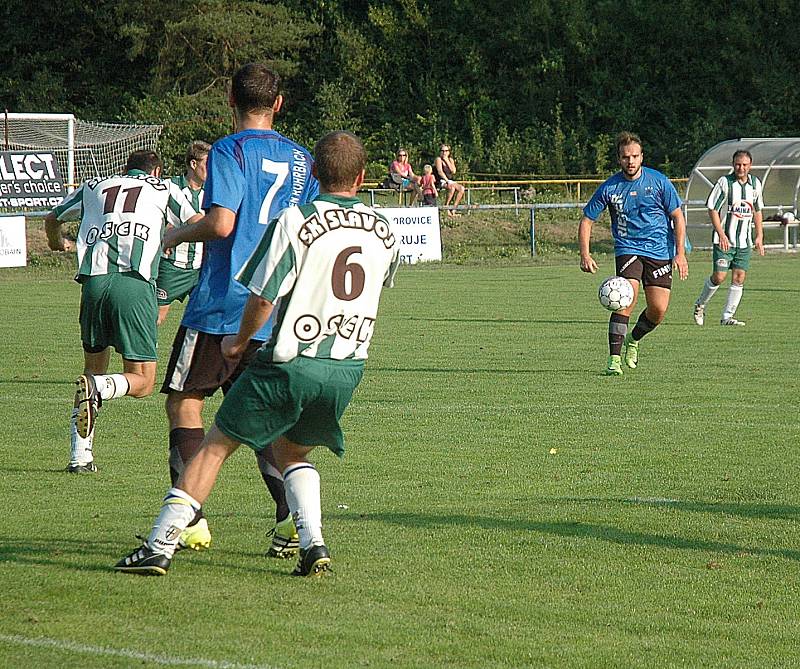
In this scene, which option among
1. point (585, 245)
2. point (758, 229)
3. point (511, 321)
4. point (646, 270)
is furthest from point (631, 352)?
point (758, 229)

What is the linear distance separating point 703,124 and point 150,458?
44.1 m

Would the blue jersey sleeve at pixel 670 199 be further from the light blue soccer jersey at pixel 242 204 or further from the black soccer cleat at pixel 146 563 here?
the black soccer cleat at pixel 146 563

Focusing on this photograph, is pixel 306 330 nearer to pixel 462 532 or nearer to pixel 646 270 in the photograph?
pixel 462 532

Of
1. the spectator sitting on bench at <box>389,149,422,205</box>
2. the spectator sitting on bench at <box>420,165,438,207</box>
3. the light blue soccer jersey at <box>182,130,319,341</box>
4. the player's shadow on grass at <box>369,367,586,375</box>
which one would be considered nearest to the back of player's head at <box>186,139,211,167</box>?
the player's shadow on grass at <box>369,367,586,375</box>

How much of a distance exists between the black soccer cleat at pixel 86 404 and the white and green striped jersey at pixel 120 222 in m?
0.91

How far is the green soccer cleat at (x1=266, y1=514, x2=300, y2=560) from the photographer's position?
5172 mm

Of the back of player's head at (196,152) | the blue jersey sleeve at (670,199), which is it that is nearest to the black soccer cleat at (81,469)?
the back of player's head at (196,152)

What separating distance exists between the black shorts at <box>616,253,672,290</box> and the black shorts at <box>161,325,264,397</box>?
22.4 ft

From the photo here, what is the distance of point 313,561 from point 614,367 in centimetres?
694

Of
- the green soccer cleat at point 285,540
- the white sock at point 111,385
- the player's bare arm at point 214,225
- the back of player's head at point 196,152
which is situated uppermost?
the back of player's head at point 196,152

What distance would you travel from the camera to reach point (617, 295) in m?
11.5

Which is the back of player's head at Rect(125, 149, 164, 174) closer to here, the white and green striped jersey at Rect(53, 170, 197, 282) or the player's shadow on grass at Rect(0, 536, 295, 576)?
the white and green striped jersey at Rect(53, 170, 197, 282)

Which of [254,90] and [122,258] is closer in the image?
[254,90]

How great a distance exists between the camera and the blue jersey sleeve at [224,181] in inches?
198
